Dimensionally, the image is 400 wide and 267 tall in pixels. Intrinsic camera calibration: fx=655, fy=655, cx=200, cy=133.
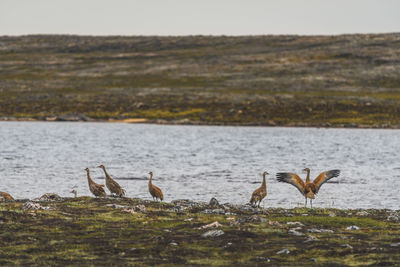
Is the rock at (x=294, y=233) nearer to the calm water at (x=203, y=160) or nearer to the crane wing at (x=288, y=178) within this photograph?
the crane wing at (x=288, y=178)

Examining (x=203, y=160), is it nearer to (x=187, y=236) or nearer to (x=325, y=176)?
(x=325, y=176)

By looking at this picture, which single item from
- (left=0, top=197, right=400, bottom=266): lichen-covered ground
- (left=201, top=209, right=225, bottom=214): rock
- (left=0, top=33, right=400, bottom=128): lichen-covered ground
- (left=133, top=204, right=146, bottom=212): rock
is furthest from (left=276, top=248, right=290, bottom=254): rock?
(left=0, top=33, right=400, bottom=128): lichen-covered ground

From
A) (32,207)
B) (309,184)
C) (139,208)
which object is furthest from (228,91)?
(32,207)

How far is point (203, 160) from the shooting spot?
195 feet

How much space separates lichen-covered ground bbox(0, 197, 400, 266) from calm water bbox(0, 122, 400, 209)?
911 cm

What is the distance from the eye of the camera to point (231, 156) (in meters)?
63.8

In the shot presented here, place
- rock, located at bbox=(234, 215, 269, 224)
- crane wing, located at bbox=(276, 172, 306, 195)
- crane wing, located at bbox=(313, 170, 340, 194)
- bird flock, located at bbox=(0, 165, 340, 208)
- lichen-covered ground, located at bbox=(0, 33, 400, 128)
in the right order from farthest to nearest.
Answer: lichen-covered ground, located at bbox=(0, 33, 400, 128), crane wing, located at bbox=(313, 170, 340, 194), bird flock, located at bbox=(0, 165, 340, 208), crane wing, located at bbox=(276, 172, 306, 195), rock, located at bbox=(234, 215, 269, 224)

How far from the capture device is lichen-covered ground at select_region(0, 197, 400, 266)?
51.8 feet

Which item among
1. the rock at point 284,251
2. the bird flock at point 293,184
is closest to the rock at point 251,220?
the bird flock at point 293,184

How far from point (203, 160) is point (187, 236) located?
4068 centimetres

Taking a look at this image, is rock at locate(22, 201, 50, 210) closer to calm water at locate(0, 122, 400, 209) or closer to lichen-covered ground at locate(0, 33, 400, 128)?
calm water at locate(0, 122, 400, 209)

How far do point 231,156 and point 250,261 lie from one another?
48144 millimetres

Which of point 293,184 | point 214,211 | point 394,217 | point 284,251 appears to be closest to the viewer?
point 284,251

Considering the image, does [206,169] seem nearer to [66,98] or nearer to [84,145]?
[84,145]
